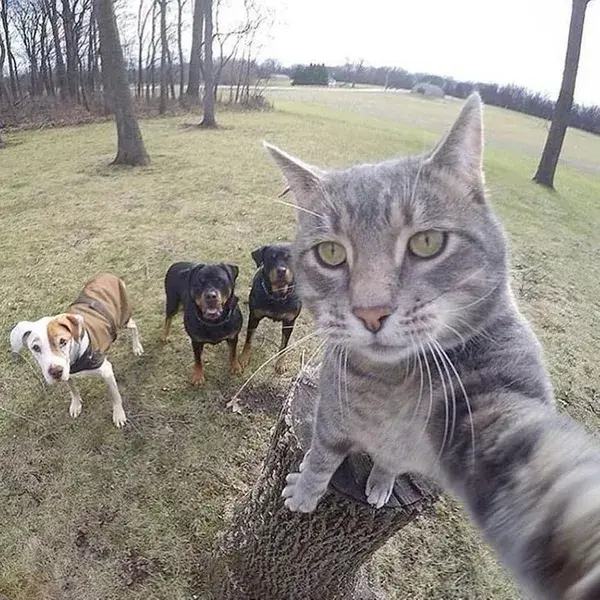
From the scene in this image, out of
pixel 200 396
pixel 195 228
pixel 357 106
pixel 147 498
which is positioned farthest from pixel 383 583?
pixel 357 106

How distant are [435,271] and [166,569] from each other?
2.14 metres

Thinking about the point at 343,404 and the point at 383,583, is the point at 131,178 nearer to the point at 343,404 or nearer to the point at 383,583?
the point at 383,583

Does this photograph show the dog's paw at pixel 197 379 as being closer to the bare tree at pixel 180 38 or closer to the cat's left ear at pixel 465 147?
the cat's left ear at pixel 465 147

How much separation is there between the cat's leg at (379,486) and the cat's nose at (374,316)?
1.80 feet

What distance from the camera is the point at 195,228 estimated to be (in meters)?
5.80

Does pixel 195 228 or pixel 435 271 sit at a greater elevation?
pixel 435 271

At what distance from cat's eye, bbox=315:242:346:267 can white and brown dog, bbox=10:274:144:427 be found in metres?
1.88

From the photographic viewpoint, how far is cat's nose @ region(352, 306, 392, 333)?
1085mm

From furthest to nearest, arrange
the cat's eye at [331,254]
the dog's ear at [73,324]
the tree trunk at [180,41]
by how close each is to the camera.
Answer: the tree trunk at [180,41], the dog's ear at [73,324], the cat's eye at [331,254]

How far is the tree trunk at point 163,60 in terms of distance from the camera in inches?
571

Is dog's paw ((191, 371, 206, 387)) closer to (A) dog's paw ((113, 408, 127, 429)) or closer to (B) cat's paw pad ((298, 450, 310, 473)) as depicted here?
(A) dog's paw ((113, 408, 127, 429))

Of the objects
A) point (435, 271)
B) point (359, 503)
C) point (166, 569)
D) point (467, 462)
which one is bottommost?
point (166, 569)

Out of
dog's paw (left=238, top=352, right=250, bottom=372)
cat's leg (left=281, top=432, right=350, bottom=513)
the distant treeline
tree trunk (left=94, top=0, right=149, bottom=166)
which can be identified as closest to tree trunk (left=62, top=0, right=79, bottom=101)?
the distant treeline

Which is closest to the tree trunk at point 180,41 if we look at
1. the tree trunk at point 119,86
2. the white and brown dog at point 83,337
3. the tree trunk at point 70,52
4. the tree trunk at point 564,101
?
the tree trunk at point 70,52
